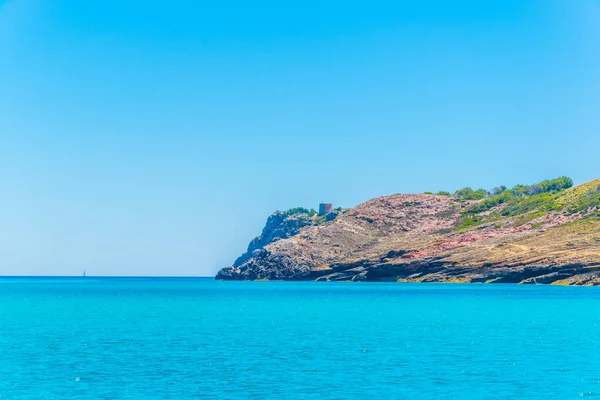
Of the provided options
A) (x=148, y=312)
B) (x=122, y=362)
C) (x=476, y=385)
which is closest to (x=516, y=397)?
(x=476, y=385)

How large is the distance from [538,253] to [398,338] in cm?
12174

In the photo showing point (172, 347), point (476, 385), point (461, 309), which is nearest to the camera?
point (476, 385)

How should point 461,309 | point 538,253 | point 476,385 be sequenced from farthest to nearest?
point 538,253 < point 461,309 < point 476,385

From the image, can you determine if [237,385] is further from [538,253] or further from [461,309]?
[538,253]

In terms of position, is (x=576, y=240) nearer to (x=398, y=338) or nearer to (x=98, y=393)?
(x=398, y=338)

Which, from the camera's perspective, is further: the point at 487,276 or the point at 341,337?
the point at 487,276

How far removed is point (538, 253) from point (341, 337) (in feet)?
402

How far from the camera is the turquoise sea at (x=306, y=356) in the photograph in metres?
→ 39.8

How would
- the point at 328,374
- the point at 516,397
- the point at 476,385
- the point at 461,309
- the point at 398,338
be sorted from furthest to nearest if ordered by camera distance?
the point at 461,309, the point at 398,338, the point at 328,374, the point at 476,385, the point at 516,397

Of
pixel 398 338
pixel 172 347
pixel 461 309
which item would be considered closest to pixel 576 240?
pixel 461 309

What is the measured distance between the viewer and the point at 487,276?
18162cm

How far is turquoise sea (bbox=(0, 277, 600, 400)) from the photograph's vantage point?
131 feet

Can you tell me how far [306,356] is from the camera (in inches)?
2023

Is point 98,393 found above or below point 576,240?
below
